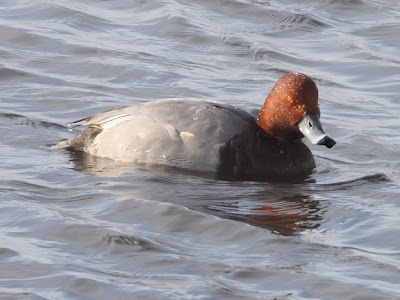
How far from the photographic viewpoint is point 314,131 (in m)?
8.88

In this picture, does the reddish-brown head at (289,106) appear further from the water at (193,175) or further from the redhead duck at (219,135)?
the water at (193,175)

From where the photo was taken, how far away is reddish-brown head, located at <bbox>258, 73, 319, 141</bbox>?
29.4ft

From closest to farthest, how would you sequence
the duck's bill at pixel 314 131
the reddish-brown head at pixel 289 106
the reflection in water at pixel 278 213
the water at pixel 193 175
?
the water at pixel 193 175 → the reflection in water at pixel 278 213 → the duck's bill at pixel 314 131 → the reddish-brown head at pixel 289 106

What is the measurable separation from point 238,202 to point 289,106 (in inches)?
45.4

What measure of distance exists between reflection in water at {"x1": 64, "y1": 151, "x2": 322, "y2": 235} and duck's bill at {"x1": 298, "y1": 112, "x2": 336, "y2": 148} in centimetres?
46

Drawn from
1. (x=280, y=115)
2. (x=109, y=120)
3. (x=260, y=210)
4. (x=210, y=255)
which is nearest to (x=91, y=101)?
(x=109, y=120)

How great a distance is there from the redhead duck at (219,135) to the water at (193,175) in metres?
0.15

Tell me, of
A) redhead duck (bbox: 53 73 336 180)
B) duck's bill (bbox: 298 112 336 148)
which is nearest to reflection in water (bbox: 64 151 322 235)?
redhead duck (bbox: 53 73 336 180)

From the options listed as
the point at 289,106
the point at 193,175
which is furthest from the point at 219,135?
the point at 289,106

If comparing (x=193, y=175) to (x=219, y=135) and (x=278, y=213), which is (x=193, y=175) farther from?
(x=278, y=213)

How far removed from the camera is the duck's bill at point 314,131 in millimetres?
8750

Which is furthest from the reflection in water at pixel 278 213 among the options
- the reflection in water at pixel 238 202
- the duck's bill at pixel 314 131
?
the duck's bill at pixel 314 131

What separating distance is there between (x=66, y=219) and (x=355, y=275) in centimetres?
194

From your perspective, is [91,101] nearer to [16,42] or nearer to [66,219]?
[16,42]
